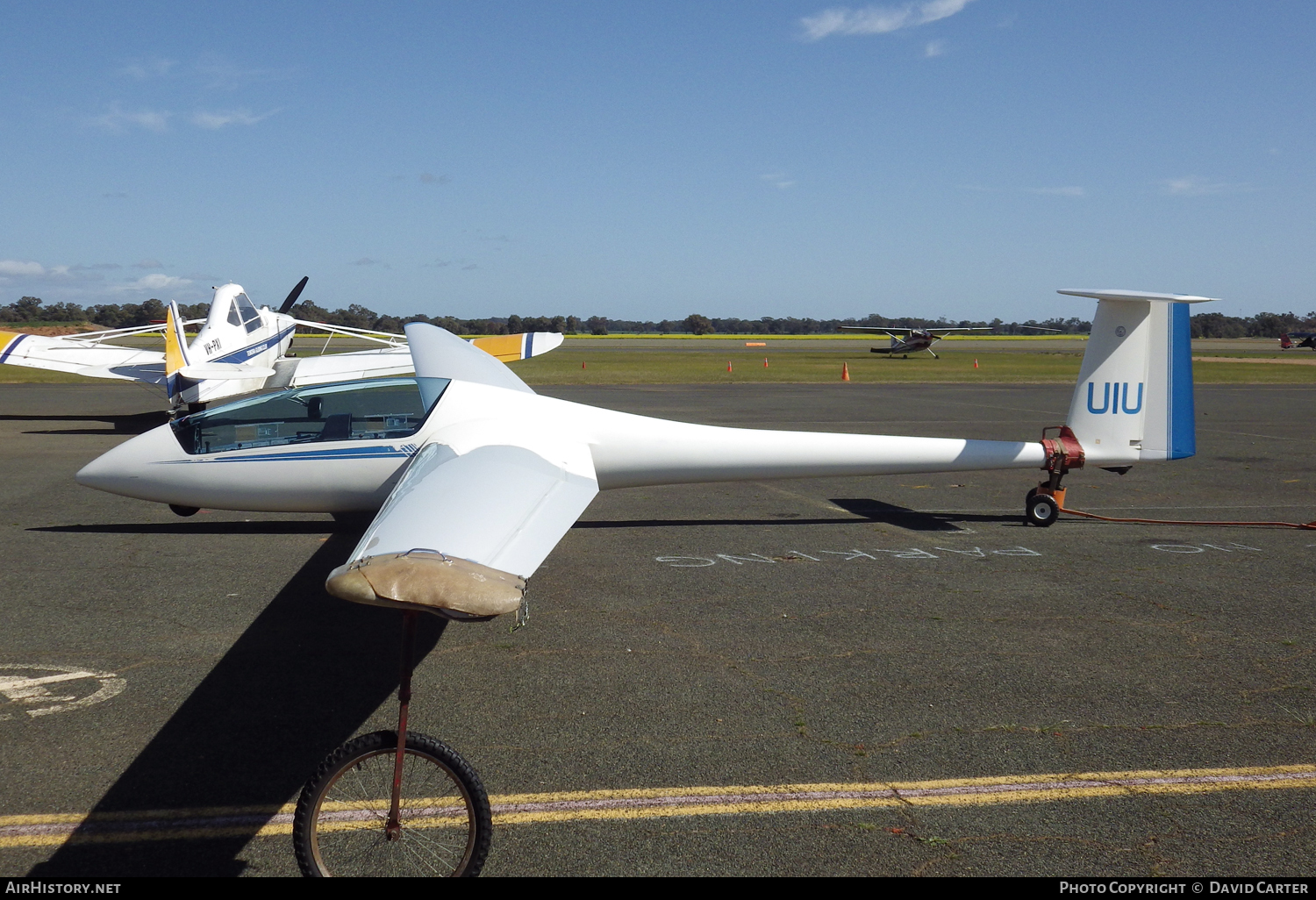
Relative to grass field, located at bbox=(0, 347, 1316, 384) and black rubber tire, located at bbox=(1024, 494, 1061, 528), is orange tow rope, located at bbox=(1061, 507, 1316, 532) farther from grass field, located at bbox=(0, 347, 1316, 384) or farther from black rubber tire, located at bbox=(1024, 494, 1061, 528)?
grass field, located at bbox=(0, 347, 1316, 384)

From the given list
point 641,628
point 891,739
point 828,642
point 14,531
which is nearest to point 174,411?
point 14,531

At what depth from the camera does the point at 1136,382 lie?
10.4 meters

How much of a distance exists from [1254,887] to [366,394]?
781cm

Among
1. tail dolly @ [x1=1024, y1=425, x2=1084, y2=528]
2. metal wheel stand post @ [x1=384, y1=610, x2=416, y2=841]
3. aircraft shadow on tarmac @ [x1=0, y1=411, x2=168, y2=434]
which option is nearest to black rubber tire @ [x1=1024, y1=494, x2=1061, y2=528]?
tail dolly @ [x1=1024, y1=425, x2=1084, y2=528]

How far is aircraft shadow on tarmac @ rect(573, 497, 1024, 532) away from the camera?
1120 centimetres

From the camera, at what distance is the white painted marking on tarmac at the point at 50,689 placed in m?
5.56

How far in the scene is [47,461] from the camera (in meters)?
15.7

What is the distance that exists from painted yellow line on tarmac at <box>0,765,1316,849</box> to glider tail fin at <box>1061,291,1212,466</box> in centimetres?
630

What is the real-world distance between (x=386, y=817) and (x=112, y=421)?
21.8 metres

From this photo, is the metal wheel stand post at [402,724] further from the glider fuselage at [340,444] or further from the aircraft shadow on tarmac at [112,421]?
the aircraft shadow on tarmac at [112,421]

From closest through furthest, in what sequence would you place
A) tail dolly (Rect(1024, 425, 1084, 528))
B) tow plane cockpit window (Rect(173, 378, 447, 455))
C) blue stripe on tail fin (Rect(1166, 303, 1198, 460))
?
tow plane cockpit window (Rect(173, 378, 447, 455)), blue stripe on tail fin (Rect(1166, 303, 1198, 460)), tail dolly (Rect(1024, 425, 1084, 528))

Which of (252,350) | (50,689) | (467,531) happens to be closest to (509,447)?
(467,531)

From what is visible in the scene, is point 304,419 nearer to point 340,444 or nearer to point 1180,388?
point 340,444

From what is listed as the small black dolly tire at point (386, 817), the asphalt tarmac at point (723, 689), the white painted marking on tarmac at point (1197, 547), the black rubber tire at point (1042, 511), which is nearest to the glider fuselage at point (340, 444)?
the asphalt tarmac at point (723, 689)
